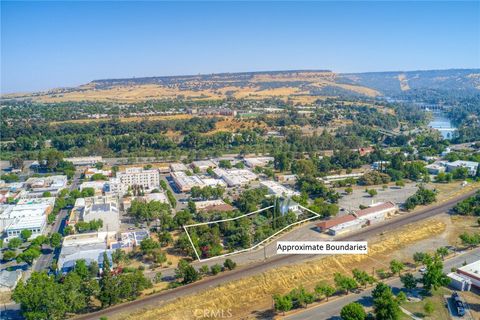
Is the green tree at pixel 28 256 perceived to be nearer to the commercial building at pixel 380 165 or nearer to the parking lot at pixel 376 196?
the parking lot at pixel 376 196

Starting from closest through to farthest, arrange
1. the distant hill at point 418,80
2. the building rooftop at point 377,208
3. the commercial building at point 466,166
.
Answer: the building rooftop at point 377,208 < the commercial building at point 466,166 < the distant hill at point 418,80

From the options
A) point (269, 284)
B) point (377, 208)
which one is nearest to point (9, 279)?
point (269, 284)

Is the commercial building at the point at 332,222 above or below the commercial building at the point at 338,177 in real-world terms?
above

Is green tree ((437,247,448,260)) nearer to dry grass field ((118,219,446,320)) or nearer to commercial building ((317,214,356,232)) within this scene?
dry grass field ((118,219,446,320))

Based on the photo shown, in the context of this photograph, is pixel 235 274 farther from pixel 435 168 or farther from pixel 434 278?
pixel 435 168

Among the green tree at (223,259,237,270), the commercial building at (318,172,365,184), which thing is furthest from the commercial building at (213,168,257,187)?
the green tree at (223,259,237,270)

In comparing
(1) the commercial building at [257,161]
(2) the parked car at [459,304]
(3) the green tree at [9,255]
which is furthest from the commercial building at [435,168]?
(3) the green tree at [9,255]
